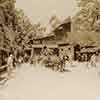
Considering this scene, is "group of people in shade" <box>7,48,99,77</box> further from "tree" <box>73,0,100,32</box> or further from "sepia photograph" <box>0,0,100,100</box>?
"tree" <box>73,0,100,32</box>

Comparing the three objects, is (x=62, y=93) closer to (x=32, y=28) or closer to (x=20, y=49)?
(x=20, y=49)

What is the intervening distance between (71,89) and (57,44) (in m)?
21.8

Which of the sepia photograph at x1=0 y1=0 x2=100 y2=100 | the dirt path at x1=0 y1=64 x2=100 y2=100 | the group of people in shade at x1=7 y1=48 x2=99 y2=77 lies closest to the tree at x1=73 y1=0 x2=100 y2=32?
the sepia photograph at x1=0 y1=0 x2=100 y2=100

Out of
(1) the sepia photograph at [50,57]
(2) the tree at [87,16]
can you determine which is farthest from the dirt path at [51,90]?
(2) the tree at [87,16]

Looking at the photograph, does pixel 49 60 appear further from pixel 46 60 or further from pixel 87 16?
pixel 87 16

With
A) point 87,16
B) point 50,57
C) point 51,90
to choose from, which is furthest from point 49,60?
point 87,16

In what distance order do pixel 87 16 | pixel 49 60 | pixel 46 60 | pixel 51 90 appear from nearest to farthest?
pixel 51 90, pixel 49 60, pixel 46 60, pixel 87 16

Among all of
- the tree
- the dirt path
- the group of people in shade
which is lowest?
the dirt path

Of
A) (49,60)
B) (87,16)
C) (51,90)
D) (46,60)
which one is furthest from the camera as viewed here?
(87,16)

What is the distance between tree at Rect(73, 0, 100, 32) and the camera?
45250mm

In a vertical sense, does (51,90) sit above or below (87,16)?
below

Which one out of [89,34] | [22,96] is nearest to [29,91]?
[22,96]

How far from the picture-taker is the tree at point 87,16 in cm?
4525

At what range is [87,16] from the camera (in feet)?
160
